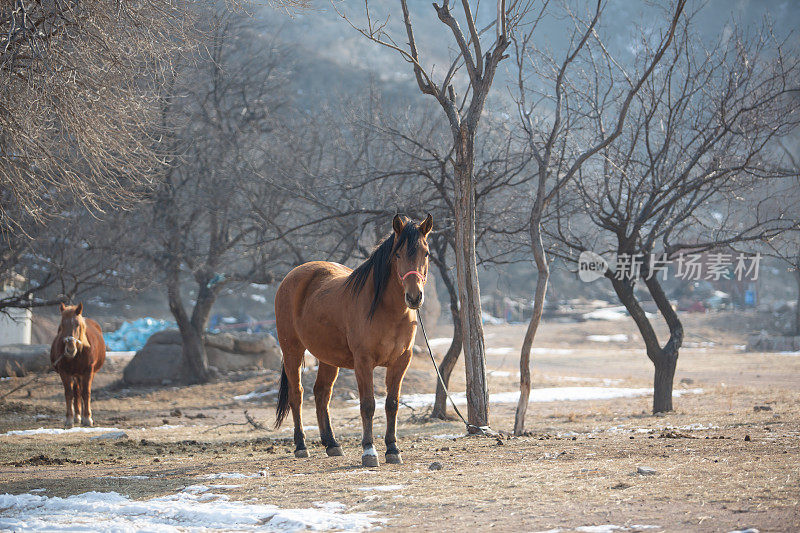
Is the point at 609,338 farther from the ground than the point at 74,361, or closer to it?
farther from the ground

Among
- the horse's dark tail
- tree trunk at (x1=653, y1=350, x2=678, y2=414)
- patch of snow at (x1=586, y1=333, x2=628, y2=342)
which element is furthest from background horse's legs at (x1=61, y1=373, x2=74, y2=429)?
patch of snow at (x1=586, y1=333, x2=628, y2=342)

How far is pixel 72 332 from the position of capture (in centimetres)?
1290

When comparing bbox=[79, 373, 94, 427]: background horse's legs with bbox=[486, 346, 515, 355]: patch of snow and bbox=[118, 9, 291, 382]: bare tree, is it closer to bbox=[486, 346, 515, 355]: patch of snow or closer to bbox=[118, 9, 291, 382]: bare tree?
bbox=[118, 9, 291, 382]: bare tree

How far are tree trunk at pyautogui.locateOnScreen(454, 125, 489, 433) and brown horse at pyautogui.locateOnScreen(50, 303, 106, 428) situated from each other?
7.09m

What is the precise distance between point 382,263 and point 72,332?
795 centimetres

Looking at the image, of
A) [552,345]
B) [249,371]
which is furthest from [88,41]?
[552,345]

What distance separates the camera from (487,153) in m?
15.7

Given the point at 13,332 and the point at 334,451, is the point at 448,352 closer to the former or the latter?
the point at 334,451

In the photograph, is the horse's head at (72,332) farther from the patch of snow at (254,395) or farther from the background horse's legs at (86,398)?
the patch of snow at (254,395)

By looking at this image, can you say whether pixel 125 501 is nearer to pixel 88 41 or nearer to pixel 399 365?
pixel 399 365

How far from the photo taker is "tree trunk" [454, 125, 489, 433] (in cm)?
947

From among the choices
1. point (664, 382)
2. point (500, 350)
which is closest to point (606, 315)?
point (500, 350)

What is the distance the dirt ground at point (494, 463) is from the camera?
4559 millimetres

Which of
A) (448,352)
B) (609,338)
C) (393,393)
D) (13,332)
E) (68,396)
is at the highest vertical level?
(448,352)
